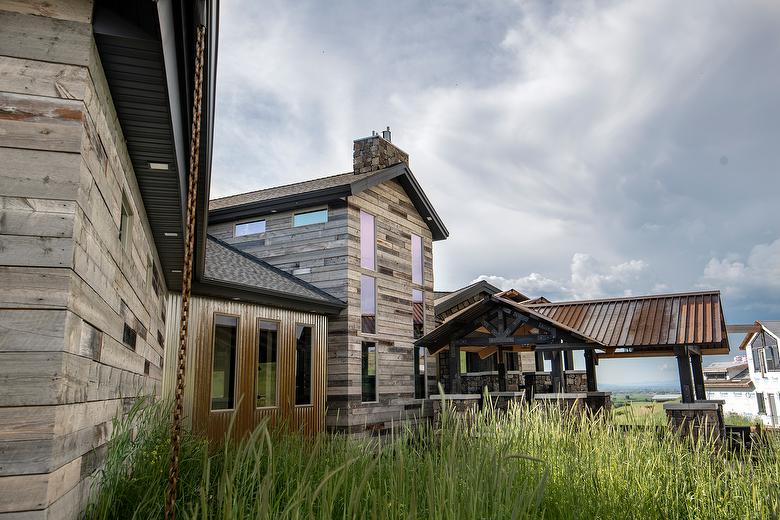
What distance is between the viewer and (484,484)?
2869 mm

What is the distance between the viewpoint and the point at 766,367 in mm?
30031

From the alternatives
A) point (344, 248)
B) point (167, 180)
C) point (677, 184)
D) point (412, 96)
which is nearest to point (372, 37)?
point (412, 96)

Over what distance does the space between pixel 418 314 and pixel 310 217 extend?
4147 millimetres

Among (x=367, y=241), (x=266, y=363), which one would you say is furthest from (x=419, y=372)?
(x=266, y=363)

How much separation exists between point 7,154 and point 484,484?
2674mm

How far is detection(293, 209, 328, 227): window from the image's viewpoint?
43.3ft

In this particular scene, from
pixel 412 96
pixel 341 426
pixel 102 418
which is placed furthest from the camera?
pixel 412 96

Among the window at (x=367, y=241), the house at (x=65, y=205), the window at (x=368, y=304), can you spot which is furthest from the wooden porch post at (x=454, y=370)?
the house at (x=65, y=205)

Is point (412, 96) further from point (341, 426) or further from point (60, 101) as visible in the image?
point (60, 101)

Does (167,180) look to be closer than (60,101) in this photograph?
No

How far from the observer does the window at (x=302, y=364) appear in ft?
37.6

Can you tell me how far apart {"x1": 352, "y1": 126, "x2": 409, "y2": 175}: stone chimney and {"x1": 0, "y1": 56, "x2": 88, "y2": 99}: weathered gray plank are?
12233 mm

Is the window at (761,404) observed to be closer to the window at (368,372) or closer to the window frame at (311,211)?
the window at (368,372)

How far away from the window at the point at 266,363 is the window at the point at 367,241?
3.13 m
